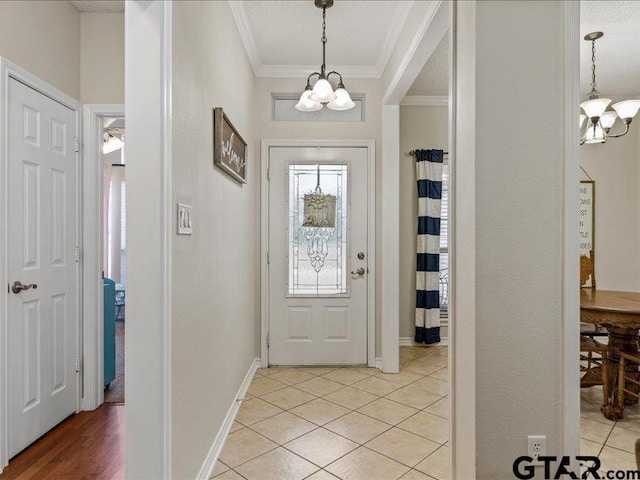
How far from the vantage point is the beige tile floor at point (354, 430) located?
6.90 feet

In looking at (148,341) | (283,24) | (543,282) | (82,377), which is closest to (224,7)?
(283,24)

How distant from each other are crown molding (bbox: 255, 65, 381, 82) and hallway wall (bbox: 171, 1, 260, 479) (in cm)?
54

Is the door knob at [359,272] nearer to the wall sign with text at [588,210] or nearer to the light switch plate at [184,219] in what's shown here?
the light switch plate at [184,219]

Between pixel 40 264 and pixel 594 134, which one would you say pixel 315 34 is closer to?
pixel 594 134

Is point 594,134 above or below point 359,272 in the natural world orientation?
above

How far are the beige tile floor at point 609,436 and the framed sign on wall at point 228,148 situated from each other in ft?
8.45

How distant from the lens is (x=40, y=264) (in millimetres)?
2402

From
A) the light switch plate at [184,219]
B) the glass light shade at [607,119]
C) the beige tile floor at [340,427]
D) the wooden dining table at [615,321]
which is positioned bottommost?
the beige tile floor at [340,427]

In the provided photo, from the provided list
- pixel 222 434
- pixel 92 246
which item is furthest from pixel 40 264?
A: pixel 222 434

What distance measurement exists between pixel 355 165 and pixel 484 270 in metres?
2.37

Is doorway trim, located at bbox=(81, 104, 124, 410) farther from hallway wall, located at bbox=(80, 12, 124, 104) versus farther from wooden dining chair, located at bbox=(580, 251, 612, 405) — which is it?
wooden dining chair, located at bbox=(580, 251, 612, 405)

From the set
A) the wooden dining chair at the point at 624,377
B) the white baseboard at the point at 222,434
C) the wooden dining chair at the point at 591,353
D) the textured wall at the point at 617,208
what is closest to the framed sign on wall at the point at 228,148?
the white baseboard at the point at 222,434

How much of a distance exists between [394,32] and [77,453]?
3.39 metres

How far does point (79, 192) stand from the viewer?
8.99ft
